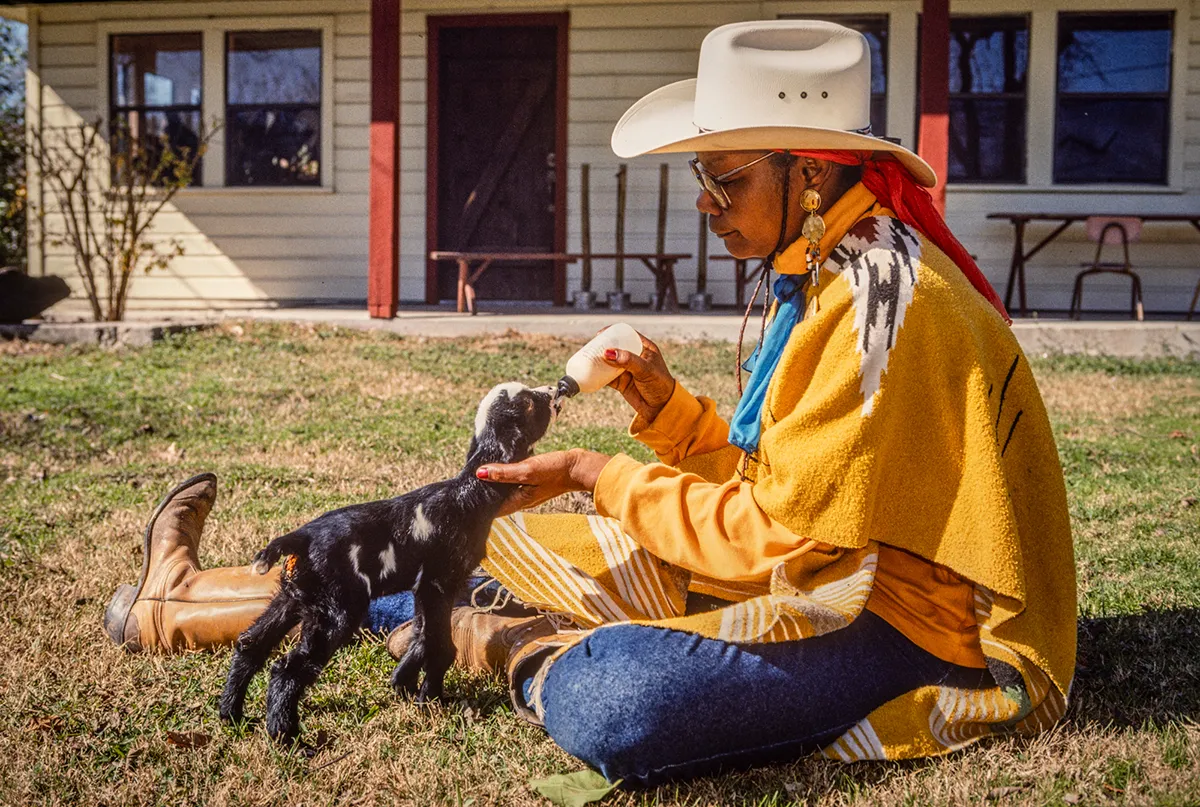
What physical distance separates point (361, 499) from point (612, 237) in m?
7.79

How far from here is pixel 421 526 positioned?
277 centimetres

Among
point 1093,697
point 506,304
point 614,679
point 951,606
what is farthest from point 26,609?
point 506,304

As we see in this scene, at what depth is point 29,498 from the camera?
5477mm

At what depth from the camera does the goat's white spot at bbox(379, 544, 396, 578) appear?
2.74 m

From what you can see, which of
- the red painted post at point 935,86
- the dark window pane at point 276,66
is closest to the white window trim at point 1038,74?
the red painted post at point 935,86

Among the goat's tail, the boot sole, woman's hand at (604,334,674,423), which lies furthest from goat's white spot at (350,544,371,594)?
the boot sole

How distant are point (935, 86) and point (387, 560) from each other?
339 inches

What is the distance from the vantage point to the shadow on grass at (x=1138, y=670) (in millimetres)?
3008

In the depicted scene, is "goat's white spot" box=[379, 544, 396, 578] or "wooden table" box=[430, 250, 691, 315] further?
"wooden table" box=[430, 250, 691, 315]

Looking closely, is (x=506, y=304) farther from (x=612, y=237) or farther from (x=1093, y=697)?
(x=1093, y=697)

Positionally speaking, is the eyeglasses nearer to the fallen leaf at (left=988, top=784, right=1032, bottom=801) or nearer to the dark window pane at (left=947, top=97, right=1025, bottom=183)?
the fallen leaf at (left=988, top=784, right=1032, bottom=801)

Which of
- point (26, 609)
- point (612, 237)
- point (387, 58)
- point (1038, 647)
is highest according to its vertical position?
point (387, 58)

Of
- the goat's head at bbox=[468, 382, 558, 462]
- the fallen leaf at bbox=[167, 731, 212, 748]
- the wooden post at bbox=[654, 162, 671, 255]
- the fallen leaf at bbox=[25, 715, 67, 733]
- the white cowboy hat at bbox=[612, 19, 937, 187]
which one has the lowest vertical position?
the fallen leaf at bbox=[25, 715, 67, 733]

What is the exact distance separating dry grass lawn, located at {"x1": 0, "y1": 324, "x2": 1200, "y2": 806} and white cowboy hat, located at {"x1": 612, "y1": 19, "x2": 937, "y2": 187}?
1.40m
